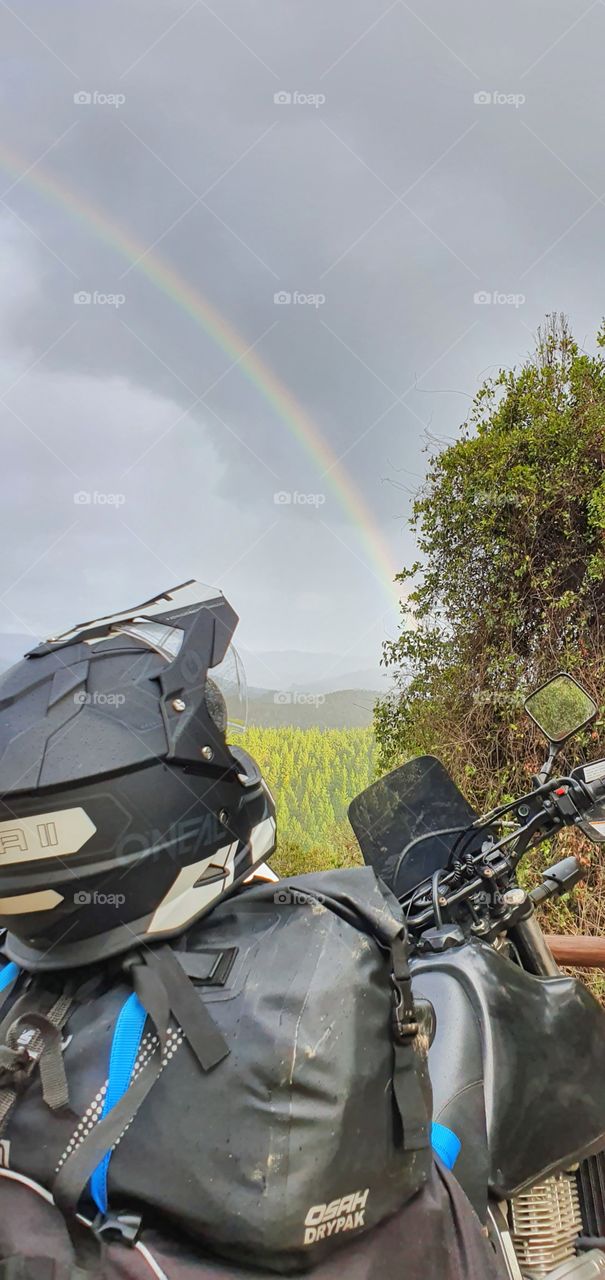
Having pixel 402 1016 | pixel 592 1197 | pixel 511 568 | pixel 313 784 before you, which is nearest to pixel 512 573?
pixel 511 568

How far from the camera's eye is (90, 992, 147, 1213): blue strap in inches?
41.5

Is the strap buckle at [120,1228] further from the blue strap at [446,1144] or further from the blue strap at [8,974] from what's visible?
the blue strap at [446,1144]

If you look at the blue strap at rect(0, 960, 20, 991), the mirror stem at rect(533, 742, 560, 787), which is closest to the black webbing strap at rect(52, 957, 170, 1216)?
the blue strap at rect(0, 960, 20, 991)

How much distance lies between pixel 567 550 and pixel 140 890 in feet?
16.8

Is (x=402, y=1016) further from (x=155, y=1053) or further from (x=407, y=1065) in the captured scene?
(x=155, y=1053)

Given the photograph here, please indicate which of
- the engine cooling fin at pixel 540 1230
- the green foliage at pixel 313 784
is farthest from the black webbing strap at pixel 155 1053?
the green foliage at pixel 313 784

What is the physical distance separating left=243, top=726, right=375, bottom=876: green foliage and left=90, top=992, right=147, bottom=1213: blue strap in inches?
176

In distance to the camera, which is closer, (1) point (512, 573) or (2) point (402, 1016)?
(2) point (402, 1016)

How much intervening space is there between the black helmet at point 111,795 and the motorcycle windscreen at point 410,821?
732mm

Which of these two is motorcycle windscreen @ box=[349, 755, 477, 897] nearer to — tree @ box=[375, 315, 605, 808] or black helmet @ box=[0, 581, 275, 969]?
black helmet @ box=[0, 581, 275, 969]

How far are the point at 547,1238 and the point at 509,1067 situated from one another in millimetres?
417

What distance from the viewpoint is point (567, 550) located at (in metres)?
5.79

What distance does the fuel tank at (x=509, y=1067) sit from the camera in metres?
1.42

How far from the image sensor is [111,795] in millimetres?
1206
